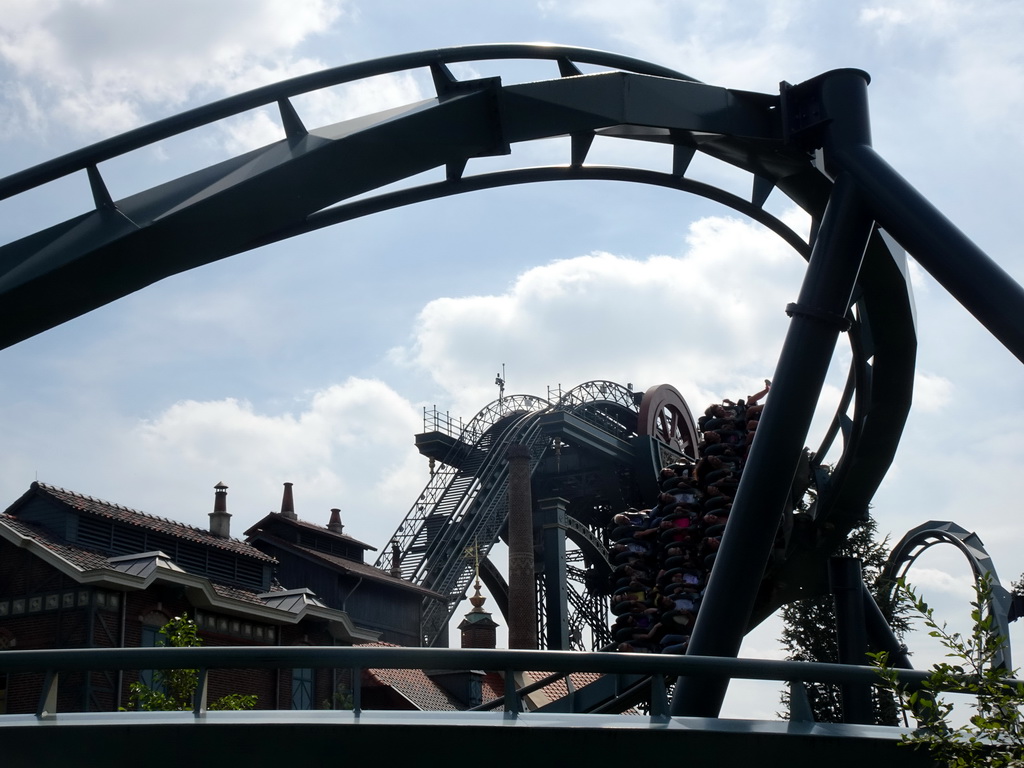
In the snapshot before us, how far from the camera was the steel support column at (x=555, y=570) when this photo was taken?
109 feet

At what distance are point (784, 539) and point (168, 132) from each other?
26.1ft

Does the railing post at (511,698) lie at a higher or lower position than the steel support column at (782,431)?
lower

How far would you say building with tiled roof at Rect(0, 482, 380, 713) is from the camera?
21.4m

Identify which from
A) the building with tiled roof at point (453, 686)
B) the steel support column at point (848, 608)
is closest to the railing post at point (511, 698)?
the steel support column at point (848, 608)

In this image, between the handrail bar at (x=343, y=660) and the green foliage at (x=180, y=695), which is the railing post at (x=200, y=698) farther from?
the green foliage at (x=180, y=695)

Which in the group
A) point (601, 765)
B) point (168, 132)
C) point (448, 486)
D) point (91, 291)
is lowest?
point (601, 765)

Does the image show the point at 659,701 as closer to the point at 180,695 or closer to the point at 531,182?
the point at 531,182

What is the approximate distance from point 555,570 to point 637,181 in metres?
24.5

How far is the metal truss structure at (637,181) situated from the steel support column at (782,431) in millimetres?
14

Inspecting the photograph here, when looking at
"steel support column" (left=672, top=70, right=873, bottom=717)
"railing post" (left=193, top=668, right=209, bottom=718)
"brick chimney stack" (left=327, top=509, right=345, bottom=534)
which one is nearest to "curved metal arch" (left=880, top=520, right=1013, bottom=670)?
"steel support column" (left=672, top=70, right=873, bottom=717)

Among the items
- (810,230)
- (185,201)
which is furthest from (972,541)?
(185,201)

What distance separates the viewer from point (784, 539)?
1211 cm

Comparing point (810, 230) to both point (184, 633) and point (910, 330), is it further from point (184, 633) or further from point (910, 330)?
point (184, 633)

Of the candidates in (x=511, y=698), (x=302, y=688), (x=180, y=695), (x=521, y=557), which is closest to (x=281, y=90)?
(x=511, y=698)
